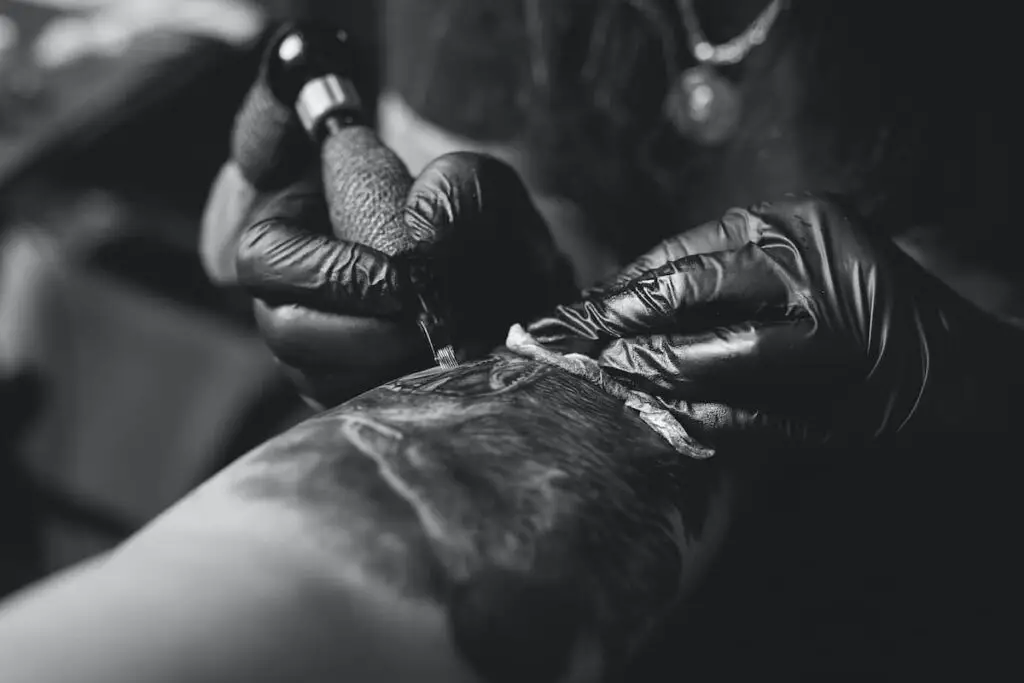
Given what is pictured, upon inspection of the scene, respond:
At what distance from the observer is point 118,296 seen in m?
1.60

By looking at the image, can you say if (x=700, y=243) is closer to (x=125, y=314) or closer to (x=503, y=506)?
(x=503, y=506)

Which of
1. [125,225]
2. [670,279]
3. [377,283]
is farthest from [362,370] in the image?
[125,225]

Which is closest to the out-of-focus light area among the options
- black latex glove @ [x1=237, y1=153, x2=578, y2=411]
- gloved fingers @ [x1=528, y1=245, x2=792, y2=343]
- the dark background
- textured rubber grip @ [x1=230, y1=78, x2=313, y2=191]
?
the dark background

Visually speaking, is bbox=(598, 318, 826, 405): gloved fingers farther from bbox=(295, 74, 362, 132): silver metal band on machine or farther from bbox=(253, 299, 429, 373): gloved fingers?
bbox=(295, 74, 362, 132): silver metal band on machine

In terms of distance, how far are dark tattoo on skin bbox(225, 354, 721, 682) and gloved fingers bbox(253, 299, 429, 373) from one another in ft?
0.20

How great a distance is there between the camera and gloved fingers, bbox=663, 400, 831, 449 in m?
0.61

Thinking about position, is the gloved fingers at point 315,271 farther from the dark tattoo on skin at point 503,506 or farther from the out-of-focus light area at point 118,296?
the out-of-focus light area at point 118,296

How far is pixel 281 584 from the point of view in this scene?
43cm

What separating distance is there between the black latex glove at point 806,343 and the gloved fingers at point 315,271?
0.51 ft

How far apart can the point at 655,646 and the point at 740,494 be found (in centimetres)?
14

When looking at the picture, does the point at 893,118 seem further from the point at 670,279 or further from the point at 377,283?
the point at 377,283

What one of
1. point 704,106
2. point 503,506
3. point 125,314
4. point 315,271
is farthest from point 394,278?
point 125,314

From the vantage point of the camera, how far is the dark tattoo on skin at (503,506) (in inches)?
18.0

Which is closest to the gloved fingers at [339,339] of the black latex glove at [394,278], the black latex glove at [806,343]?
the black latex glove at [394,278]
